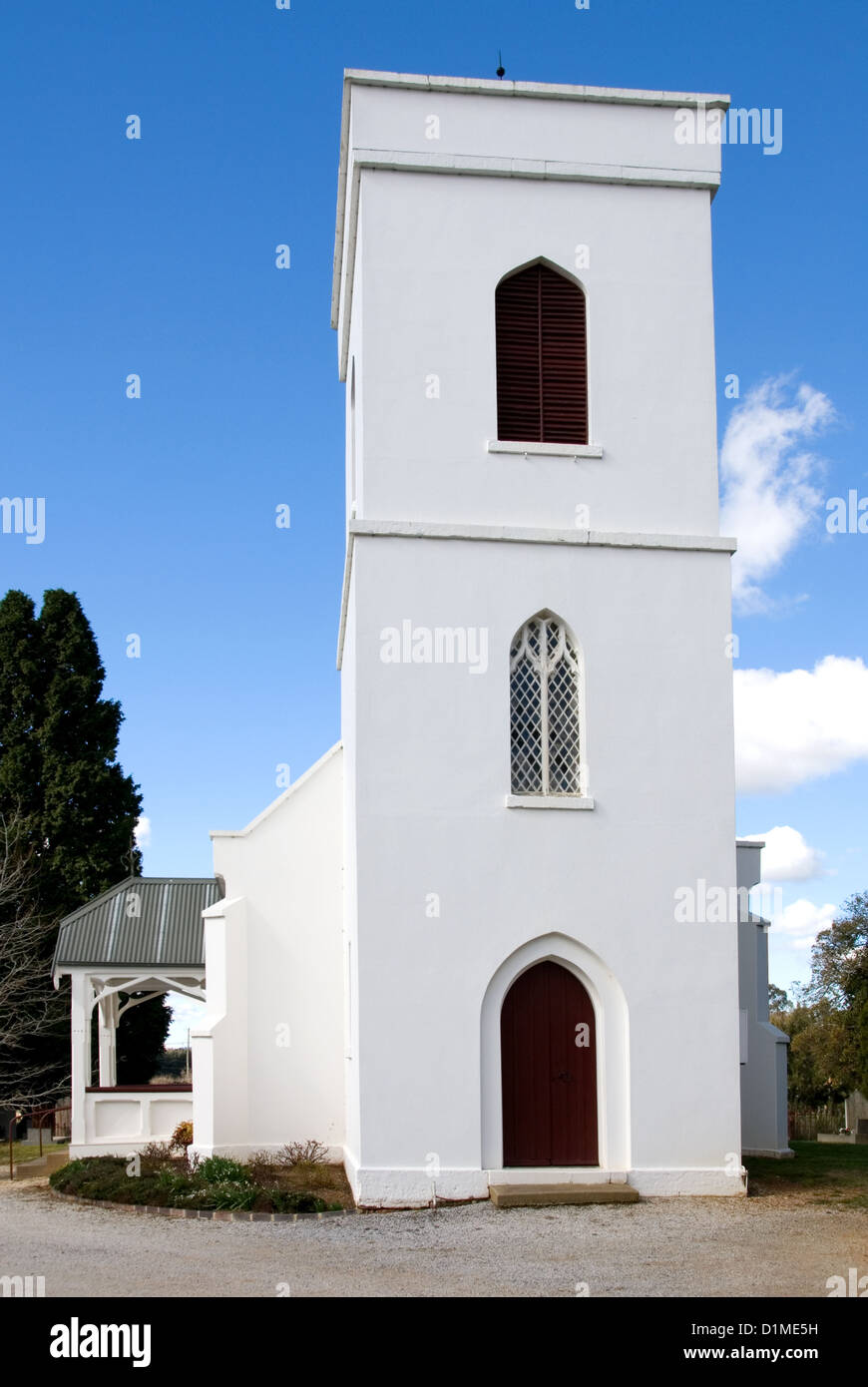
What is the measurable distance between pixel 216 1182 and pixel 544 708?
6652 millimetres

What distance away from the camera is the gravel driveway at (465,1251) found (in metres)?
10.8

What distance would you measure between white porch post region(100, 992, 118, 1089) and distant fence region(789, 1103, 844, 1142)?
14667 mm

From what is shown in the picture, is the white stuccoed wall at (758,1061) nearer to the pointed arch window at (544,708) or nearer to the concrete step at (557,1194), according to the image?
the concrete step at (557,1194)

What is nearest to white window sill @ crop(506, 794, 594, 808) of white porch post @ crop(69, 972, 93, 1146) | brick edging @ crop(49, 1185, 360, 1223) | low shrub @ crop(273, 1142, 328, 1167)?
brick edging @ crop(49, 1185, 360, 1223)

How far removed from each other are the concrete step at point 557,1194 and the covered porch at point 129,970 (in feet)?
23.4

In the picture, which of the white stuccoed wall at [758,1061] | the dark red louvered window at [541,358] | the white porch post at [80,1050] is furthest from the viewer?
the white porch post at [80,1050]

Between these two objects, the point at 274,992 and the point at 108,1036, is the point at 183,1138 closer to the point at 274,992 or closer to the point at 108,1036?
the point at 274,992

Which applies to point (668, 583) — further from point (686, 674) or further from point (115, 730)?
point (115, 730)

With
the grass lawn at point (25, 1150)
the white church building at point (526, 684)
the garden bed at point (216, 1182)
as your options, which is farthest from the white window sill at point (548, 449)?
the grass lawn at point (25, 1150)

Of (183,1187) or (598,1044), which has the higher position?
(598,1044)

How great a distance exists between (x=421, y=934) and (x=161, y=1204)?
13.8 feet

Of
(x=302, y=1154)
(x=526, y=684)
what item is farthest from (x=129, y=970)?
(x=526, y=684)

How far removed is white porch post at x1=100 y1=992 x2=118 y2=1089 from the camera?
22266mm

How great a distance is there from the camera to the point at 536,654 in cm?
1611
